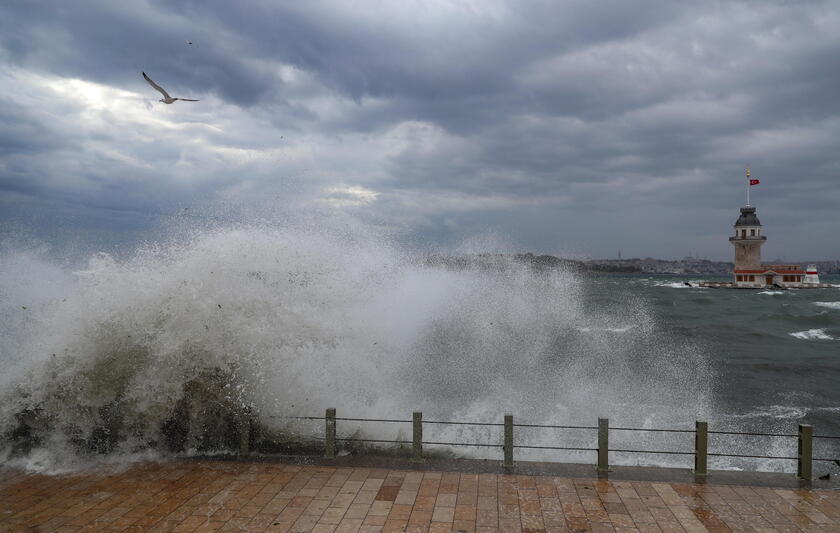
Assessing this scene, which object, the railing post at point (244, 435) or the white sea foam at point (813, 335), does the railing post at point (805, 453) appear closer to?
the railing post at point (244, 435)

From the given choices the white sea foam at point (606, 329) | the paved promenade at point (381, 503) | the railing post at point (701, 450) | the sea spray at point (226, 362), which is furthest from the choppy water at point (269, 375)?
the white sea foam at point (606, 329)

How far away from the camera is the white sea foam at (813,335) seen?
86.7ft

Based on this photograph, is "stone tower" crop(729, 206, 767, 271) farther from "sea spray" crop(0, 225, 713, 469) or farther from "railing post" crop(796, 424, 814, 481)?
"railing post" crop(796, 424, 814, 481)

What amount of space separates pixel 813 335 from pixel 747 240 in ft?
193

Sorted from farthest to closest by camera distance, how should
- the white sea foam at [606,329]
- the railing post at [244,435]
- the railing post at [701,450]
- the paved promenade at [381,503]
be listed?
the white sea foam at [606,329]
the railing post at [244,435]
the railing post at [701,450]
the paved promenade at [381,503]

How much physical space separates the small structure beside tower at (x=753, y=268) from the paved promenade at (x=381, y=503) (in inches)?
3385

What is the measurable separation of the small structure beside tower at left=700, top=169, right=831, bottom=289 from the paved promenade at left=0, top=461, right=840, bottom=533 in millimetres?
85976

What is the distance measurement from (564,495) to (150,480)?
484cm

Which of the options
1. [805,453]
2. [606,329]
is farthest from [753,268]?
[805,453]

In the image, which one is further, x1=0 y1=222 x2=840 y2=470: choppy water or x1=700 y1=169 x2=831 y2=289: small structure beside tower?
x1=700 y1=169 x2=831 y2=289: small structure beside tower

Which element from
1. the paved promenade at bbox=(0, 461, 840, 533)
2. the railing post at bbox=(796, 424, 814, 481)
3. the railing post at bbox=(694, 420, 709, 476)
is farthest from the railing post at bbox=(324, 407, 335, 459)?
the railing post at bbox=(796, 424, 814, 481)

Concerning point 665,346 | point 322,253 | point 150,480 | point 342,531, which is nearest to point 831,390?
point 665,346

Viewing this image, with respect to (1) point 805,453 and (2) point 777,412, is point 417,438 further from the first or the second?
(2) point 777,412

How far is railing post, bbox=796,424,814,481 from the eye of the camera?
600 cm
